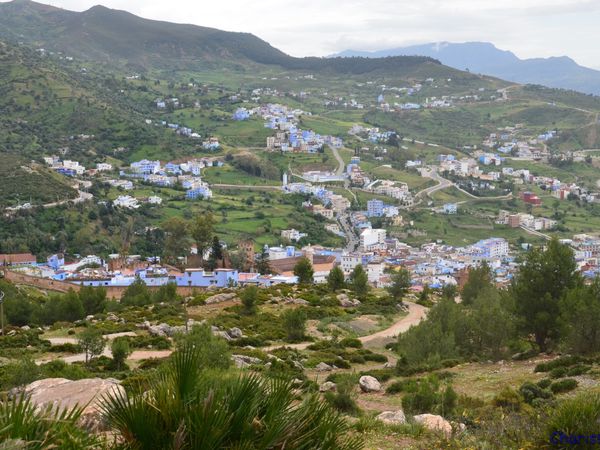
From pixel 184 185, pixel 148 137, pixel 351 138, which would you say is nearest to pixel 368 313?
pixel 184 185

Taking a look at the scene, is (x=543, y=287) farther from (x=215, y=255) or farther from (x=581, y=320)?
(x=215, y=255)

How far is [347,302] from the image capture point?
28.8 m

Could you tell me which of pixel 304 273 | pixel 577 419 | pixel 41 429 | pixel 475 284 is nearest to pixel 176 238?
pixel 304 273

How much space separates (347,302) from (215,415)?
26246 millimetres

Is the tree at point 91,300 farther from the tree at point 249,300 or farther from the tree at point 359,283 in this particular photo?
the tree at point 359,283

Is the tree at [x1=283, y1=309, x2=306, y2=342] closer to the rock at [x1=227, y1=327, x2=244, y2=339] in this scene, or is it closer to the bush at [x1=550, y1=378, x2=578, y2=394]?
the rock at [x1=227, y1=327, x2=244, y2=339]

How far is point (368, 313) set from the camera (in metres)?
27.3

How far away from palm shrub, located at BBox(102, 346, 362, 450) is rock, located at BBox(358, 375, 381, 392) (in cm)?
1075

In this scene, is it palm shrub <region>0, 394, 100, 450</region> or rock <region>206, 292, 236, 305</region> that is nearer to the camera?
palm shrub <region>0, 394, 100, 450</region>

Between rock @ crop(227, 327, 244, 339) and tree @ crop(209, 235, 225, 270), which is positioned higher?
rock @ crop(227, 327, 244, 339)

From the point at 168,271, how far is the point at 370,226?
33562mm

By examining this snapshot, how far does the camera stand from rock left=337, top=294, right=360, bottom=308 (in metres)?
28.6

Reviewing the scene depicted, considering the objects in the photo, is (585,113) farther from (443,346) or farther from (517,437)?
(517,437)

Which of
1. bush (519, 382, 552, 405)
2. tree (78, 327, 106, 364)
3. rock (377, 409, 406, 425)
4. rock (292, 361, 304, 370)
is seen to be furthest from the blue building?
rock (377, 409, 406, 425)
